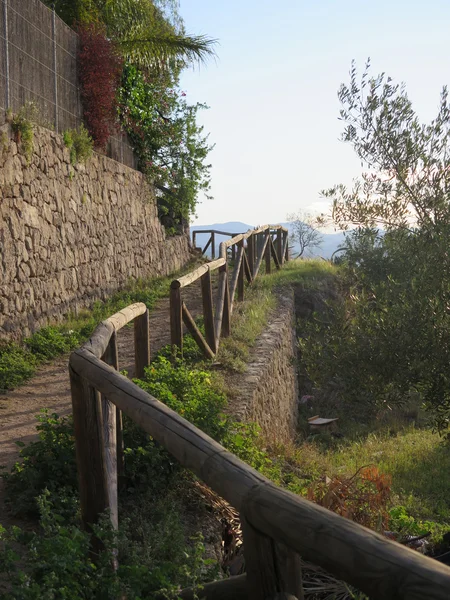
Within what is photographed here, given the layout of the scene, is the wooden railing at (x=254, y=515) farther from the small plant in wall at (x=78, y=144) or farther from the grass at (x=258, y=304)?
the small plant in wall at (x=78, y=144)

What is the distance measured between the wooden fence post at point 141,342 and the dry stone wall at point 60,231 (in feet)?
8.79

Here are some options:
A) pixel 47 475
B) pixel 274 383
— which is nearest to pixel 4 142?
pixel 274 383

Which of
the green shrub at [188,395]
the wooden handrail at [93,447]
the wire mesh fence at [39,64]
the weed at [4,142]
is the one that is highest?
the wire mesh fence at [39,64]

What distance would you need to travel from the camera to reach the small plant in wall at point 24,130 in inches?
313

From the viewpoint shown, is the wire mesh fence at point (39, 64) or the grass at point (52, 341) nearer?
the grass at point (52, 341)

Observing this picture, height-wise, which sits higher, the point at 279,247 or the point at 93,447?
the point at 279,247

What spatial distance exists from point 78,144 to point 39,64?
1.29 metres

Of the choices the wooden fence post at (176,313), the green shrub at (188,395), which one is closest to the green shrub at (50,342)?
the wooden fence post at (176,313)

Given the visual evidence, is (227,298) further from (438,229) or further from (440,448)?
(440,448)

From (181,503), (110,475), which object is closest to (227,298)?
(181,503)

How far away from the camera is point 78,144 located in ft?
33.0

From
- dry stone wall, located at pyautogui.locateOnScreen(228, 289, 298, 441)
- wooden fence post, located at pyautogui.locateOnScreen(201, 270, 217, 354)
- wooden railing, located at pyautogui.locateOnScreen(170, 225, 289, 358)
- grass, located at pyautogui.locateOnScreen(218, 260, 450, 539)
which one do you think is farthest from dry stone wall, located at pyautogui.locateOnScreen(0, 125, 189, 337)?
dry stone wall, located at pyautogui.locateOnScreen(228, 289, 298, 441)

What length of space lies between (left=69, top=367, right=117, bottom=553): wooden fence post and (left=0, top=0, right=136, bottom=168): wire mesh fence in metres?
5.58

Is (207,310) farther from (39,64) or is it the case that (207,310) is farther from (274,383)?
(39,64)
